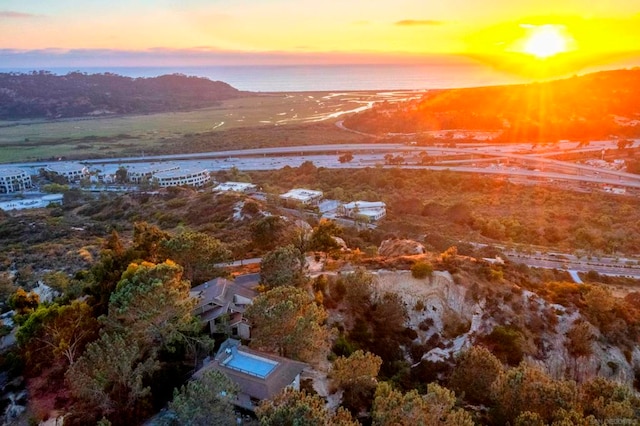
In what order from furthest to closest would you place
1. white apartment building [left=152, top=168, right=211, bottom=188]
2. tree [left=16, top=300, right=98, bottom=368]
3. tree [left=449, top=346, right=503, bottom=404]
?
white apartment building [left=152, top=168, right=211, bottom=188] < tree [left=449, top=346, right=503, bottom=404] < tree [left=16, top=300, right=98, bottom=368]

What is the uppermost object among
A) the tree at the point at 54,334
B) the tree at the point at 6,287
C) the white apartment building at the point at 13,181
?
the tree at the point at 54,334

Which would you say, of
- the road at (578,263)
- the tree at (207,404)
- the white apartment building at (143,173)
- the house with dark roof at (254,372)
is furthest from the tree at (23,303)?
the white apartment building at (143,173)

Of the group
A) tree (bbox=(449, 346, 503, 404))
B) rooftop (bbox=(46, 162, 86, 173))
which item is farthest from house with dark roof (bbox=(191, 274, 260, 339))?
rooftop (bbox=(46, 162, 86, 173))

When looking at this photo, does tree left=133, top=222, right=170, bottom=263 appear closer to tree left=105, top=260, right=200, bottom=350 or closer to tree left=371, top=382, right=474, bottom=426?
tree left=105, top=260, right=200, bottom=350

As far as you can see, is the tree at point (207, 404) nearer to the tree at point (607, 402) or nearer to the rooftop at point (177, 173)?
the tree at point (607, 402)

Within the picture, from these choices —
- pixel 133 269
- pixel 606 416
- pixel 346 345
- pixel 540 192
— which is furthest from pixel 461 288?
pixel 540 192

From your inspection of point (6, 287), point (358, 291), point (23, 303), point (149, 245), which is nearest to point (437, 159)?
point (358, 291)

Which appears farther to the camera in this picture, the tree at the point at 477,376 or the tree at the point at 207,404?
the tree at the point at 477,376
